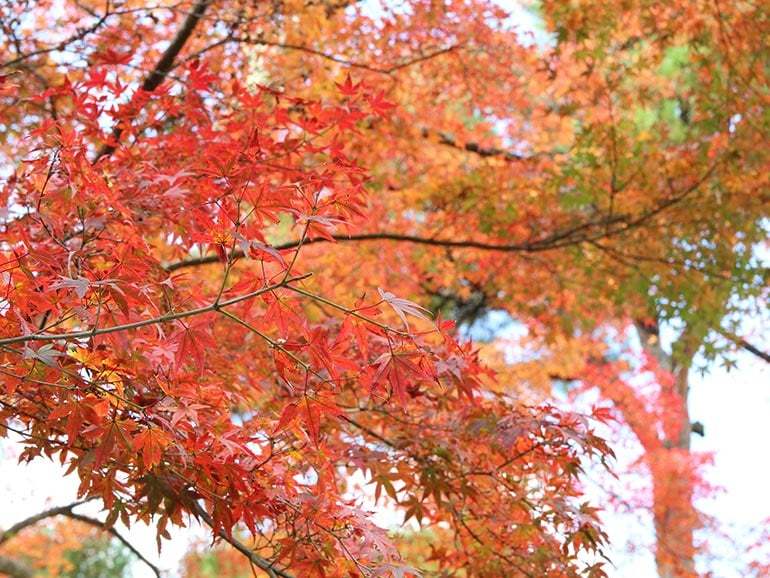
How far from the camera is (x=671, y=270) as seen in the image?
5957 mm

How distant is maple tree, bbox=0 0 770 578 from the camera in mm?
2037

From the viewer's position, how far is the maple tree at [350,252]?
6.68 ft

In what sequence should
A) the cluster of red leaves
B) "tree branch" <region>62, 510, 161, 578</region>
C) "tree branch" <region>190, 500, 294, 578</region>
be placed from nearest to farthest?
the cluster of red leaves
"tree branch" <region>190, 500, 294, 578</region>
"tree branch" <region>62, 510, 161, 578</region>

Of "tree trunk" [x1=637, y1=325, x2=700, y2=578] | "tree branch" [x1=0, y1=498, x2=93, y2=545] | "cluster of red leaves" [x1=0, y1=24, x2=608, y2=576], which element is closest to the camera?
"cluster of red leaves" [x1=0, y1=24, x2=608, y2=576]

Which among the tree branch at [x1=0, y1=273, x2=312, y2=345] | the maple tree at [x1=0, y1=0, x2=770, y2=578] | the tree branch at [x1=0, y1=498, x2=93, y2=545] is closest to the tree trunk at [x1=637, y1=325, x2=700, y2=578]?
the maple tree at [x1=0, y1=0, x2=770, y2=578]

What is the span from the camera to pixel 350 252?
25.6ft

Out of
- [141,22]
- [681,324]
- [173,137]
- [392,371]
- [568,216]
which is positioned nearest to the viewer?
[392,371]

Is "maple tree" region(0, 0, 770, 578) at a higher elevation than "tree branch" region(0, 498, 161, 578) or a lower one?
higher

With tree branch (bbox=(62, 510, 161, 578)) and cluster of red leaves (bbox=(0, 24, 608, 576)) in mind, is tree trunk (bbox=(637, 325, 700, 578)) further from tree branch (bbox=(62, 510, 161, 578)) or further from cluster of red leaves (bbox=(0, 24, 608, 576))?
tree branch (bbox=(62, 510, 161, 578))

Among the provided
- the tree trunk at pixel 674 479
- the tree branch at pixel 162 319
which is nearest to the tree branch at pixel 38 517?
the tree branch at pixel 162 319

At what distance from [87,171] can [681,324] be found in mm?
4729

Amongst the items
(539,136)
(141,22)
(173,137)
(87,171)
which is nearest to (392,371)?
(87,171)

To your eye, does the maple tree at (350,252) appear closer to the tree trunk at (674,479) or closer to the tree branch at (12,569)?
the tree trunk at (674,479)

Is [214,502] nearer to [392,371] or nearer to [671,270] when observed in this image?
[392,371]
